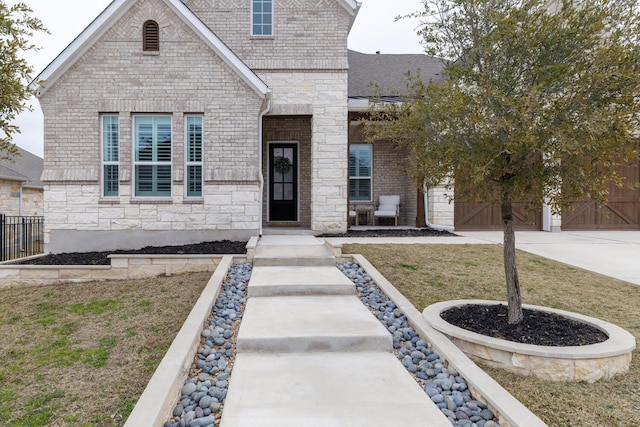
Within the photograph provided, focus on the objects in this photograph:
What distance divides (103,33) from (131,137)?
87.3 inches

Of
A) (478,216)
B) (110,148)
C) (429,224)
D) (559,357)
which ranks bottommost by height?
(559,357)

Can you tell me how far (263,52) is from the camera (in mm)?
10414

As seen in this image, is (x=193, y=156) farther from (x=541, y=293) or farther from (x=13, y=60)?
(x=541, y=293)

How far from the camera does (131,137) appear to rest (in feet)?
27.9

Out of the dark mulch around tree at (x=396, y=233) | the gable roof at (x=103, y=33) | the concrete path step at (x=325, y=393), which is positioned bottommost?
the concrete path step at (x=325, y=393)

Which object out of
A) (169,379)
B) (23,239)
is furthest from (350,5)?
(23,239)

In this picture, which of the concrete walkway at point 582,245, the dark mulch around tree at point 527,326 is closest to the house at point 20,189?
the concrete walkway at point 582,245

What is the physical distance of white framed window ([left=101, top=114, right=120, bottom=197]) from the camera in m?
8.58

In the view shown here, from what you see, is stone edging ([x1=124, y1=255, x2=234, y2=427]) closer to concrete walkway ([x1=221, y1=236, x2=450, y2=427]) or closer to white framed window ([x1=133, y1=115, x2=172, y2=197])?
concrete walkway ([x1=221, y1=236, x2=450, y2=427])

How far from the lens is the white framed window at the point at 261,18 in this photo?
34.2ft

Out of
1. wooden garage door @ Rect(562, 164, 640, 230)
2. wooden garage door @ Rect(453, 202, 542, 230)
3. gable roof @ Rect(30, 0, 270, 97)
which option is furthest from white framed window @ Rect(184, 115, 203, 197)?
wooden garage door @ Rect(562, 164, 640, 230)

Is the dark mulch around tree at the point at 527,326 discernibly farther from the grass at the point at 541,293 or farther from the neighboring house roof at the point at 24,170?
the neighboring house roof at the point at 24,170

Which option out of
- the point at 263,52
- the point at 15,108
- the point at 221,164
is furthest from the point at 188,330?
the point at 263,52

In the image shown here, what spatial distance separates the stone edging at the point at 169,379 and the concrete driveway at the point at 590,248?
6299mm
